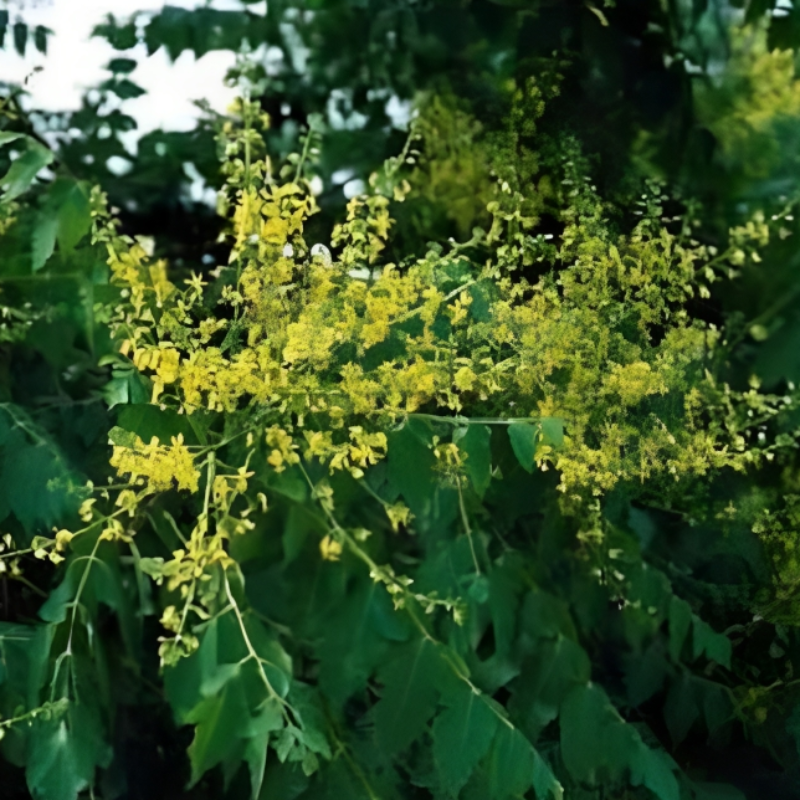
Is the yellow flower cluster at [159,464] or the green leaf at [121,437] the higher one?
the green leaf at [121,437]

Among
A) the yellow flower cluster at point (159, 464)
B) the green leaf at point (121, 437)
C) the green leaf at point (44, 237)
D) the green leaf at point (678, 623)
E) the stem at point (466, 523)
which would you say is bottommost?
the green leaf at point (678, 623)

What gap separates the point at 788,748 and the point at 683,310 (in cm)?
34

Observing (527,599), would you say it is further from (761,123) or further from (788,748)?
(761,123)

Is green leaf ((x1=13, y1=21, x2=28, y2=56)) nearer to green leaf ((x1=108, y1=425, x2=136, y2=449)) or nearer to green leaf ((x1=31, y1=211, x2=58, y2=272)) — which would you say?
green leaf ((x1=31, y1=211, x2=58, y2=272))

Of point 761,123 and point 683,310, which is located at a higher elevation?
point 761,123

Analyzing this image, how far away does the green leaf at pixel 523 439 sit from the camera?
53cm

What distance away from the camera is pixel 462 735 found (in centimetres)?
54

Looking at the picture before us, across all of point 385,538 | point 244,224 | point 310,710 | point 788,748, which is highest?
point 244,224

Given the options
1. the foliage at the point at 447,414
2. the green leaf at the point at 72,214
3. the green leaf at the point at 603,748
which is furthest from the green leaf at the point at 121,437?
the green leaf at the point at 603,748

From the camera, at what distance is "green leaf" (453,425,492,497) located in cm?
54

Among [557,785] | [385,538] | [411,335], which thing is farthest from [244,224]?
[557,785]

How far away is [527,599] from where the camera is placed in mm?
570

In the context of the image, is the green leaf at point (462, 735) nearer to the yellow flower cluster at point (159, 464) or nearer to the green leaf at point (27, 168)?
the yellow flower cluster at point (159, 464)

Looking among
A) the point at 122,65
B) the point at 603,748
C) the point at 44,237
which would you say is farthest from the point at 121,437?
the point at 603,748
